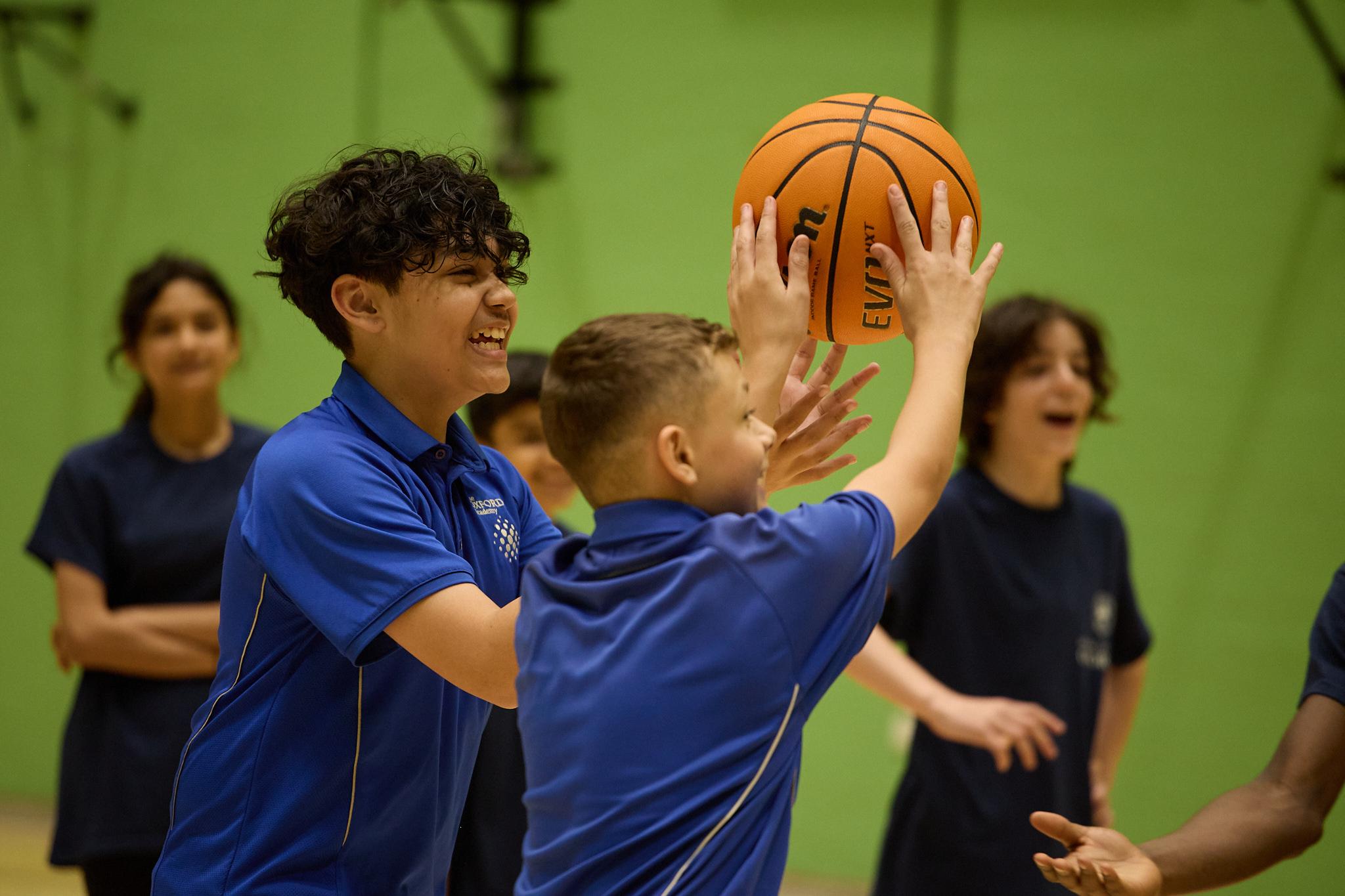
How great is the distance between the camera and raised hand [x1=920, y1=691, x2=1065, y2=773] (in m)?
2.83

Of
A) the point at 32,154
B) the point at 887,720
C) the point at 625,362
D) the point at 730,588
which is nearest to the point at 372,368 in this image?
the point at 625,362

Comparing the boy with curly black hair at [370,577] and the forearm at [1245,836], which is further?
the forearm at [1245,836]

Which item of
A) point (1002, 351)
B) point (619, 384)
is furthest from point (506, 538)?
point (1002, 351)

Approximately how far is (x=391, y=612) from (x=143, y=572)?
1.96 m

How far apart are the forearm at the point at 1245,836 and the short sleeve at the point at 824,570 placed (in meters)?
0.88

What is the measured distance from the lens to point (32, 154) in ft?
19.8

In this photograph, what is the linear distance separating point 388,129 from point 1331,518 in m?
4.12

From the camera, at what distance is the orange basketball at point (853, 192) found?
6.26 feet

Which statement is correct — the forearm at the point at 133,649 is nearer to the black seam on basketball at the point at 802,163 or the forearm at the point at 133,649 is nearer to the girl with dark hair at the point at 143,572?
the girl with dark hair at the point at 143,572

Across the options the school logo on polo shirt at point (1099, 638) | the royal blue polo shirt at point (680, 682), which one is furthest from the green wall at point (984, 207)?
the royal blue polo shirt at point (680, 682)

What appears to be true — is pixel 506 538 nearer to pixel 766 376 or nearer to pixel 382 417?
pixel 382 417

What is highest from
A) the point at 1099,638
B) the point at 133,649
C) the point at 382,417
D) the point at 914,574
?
the point at 382,417

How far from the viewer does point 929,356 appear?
1.61 meters

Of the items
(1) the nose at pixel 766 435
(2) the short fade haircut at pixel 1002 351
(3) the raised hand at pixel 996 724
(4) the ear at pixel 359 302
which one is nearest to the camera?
(1) the nose at pixel 766 435
